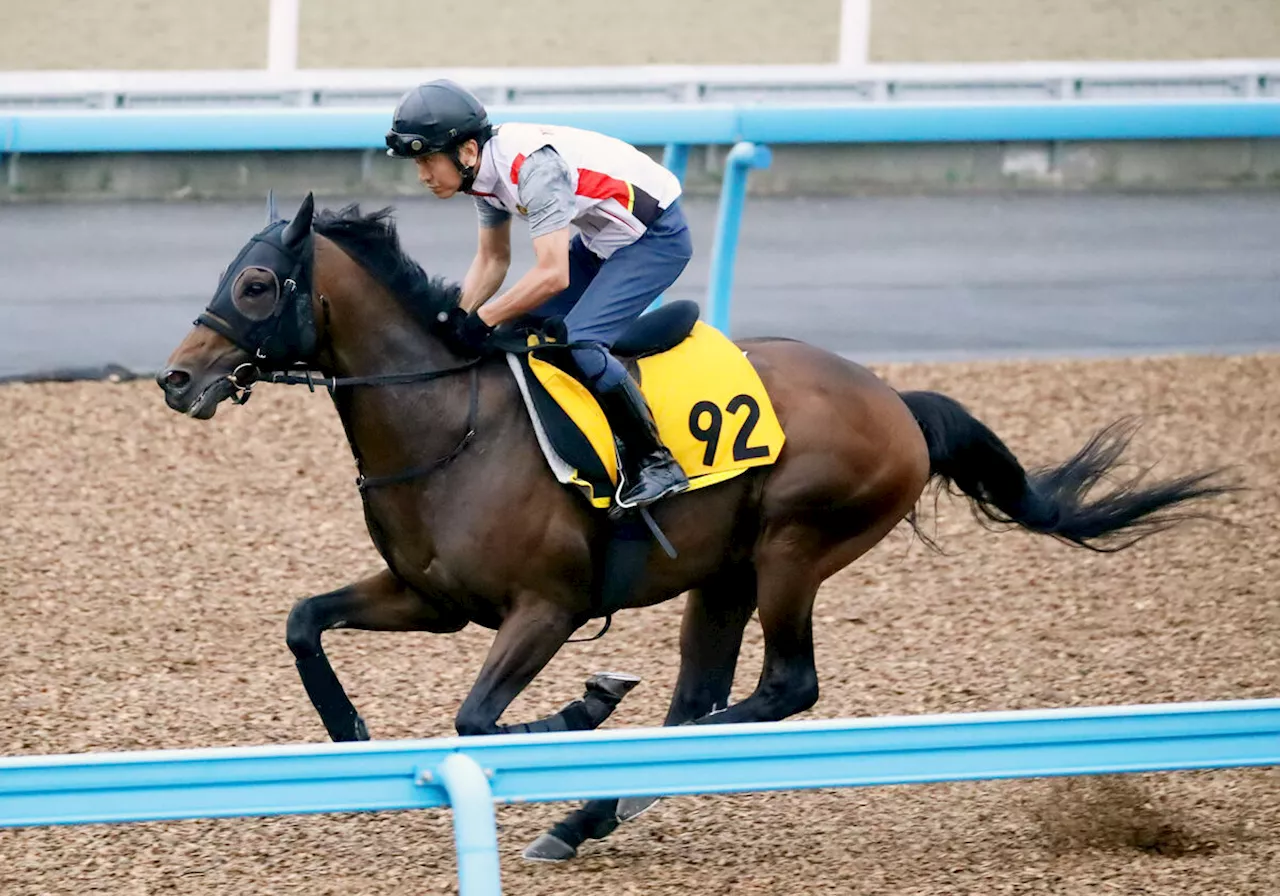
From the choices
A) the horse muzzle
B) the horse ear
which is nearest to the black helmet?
the horse ear

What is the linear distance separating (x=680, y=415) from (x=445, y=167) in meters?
0.94

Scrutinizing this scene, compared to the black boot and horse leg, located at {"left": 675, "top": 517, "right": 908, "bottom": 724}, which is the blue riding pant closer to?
the black boot

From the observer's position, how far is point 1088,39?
784 inches

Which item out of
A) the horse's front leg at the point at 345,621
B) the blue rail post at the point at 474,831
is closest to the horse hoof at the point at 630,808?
the horse's front leg at the point at 345,621

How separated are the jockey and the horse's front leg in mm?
638

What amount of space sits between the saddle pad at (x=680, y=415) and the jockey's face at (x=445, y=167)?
1.65 feet

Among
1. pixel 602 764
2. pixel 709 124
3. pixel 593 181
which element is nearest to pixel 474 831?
pixel 602 764

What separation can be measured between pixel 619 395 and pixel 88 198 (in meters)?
11.4

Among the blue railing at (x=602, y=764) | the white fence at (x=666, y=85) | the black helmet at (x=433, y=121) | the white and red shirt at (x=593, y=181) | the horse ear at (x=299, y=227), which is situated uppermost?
the white fence at (x=666, y=85)

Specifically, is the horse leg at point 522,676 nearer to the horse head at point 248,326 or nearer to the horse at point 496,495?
the horse at point 496,495

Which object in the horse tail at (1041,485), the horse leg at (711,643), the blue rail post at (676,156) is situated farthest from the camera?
the blue rail post at (676,156)

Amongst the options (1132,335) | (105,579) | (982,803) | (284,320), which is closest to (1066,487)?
(982,803)

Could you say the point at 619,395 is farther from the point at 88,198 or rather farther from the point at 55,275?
the point at 88,198

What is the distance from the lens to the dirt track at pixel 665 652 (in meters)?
5.19
